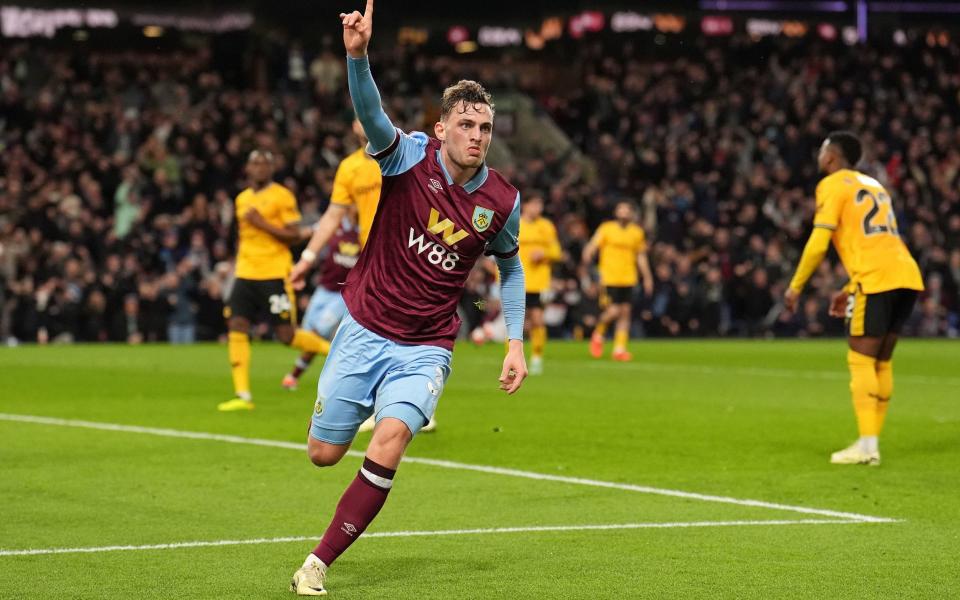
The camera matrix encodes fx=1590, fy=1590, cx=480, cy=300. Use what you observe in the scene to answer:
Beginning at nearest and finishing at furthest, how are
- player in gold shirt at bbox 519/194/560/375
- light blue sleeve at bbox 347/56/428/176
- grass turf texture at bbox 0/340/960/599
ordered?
light blue sleeve at bbox 347/56/428/176 < grass turf texture at bbox 0/340/960/599 < player in gold shirt at bbox 519/194/560/375

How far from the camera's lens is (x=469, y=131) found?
23.6 feet

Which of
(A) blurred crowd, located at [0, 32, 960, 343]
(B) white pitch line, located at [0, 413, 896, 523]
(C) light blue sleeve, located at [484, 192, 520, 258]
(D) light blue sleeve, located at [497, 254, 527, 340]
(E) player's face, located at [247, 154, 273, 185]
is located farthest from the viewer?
(A) blurred crowd, located at [0, 32, 960, 343]

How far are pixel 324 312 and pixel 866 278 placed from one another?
275 inches

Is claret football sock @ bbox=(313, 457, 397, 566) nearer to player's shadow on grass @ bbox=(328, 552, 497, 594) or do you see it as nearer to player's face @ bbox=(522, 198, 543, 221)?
player's shadow on grass @ bbox=(328, 552, 497, 594)

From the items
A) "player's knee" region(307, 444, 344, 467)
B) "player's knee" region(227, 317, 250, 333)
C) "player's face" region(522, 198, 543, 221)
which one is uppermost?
"player's face" region(522, 198, 543, 221)

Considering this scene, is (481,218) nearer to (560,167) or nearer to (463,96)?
(463,96)

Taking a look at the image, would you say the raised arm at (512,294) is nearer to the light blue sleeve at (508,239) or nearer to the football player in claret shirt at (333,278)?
the light blue sleeve at (508,239)

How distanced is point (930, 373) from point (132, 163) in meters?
16.9

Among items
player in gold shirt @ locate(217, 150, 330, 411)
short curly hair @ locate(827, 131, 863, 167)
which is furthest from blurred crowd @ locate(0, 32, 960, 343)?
short curly hair @ locate(827, 131, 863, 167)

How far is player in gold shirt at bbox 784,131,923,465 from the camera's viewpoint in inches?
466

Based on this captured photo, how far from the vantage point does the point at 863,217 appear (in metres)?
11.9

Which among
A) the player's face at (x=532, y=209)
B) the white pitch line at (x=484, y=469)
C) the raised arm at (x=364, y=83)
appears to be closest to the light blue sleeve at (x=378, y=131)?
the raised arm at (x=364, y=83)

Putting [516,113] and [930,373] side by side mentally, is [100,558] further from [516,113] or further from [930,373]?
[516,113]

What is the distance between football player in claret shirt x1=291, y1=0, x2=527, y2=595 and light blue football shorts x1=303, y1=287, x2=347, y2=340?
31.7ft
